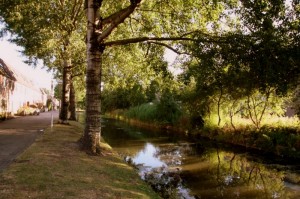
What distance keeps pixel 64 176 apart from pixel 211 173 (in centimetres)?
837

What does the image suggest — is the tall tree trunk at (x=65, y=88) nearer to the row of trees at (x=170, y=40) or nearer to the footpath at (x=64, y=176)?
the row of trees at (x=170, y=40)

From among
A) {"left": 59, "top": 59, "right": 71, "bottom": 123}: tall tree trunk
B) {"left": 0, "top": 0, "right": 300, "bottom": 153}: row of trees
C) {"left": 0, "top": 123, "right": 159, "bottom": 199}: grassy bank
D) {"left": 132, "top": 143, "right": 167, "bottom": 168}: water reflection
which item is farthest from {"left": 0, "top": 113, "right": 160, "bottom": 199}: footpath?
{"left": 59, "top": 59, "right": 71, "bottom": 123}: tall tree trunk

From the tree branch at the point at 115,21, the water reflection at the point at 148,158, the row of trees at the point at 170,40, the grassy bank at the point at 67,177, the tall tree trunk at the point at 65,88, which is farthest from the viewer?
the tall tree trunk at the point at 65,88

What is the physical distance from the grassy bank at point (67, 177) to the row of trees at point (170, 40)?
197 cm

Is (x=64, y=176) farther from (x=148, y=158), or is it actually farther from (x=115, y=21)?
(x=148, y=158)

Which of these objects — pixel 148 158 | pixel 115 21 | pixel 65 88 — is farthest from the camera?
pixel 65 88

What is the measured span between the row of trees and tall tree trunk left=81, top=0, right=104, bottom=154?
44 millimetres

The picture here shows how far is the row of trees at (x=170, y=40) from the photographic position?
12586 mm

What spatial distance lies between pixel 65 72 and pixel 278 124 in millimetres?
16768

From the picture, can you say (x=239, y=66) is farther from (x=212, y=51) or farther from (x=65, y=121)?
(x=65, y=121)

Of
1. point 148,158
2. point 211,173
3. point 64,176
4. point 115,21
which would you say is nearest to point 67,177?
point 64,176

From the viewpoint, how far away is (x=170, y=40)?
17.9 metres

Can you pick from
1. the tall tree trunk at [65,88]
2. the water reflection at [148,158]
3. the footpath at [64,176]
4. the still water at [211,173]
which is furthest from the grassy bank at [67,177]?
the tall tree trunk at [65,88]

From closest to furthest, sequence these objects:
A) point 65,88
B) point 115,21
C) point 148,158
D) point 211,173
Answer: point 115,21 → point 211,173 → point 148,158 → point 65,88
